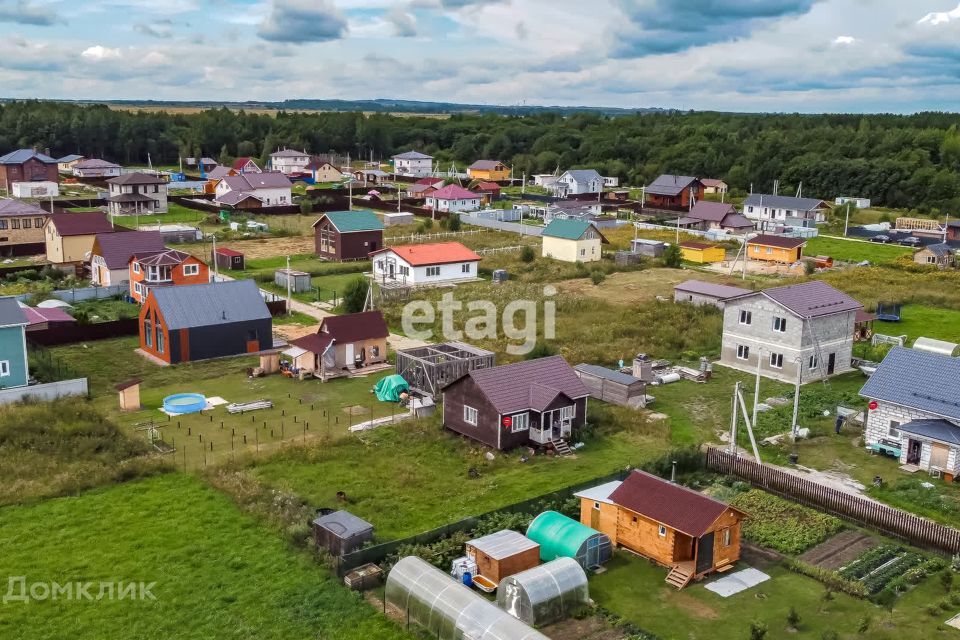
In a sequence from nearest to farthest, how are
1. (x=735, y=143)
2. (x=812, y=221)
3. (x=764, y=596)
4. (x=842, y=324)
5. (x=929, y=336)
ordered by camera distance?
(x=764, y=596), (x=842, y=324), (x=929, y=336), (x=812, y=221), (x=735, y=143)

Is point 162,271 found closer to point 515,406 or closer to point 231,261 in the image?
point 231,261

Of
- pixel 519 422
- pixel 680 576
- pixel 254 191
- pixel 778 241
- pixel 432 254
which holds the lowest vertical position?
pixel 680 576

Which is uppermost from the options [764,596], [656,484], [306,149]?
[306,149]

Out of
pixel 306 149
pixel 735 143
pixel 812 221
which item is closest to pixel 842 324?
pixel 812 221

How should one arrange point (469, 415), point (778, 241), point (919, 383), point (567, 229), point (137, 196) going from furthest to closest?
point (137, 196), point (567, 229), point (778, 241), point (469, 415), point (919, 383)

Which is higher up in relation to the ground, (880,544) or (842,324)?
(842,324)

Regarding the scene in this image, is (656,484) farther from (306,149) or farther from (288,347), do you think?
(306,149)

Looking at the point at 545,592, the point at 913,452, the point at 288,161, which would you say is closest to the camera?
the point at 545,592

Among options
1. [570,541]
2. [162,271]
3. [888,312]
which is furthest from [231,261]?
[570,541]
